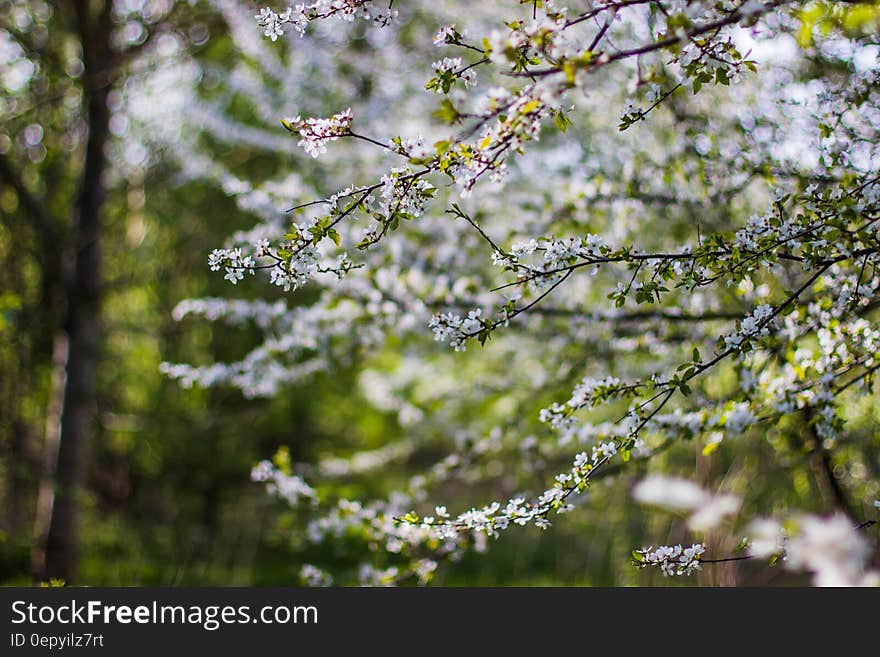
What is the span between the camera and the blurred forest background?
3.93 m

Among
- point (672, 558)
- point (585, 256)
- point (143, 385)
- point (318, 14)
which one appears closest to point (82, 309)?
point (143, 385)

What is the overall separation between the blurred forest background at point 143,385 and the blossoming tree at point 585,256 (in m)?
0.31

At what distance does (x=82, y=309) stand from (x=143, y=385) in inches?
108

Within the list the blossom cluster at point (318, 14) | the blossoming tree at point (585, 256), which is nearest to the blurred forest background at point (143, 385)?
the blossoming tree at point (585, 256)

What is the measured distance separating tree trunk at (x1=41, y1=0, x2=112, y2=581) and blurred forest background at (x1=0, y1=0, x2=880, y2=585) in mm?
11

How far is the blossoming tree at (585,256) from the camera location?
1.56 meters

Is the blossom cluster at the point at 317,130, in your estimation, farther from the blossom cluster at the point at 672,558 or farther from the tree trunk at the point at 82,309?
the tree trunk at the point at 82,309

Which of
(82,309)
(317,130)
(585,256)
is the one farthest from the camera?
(82,309)

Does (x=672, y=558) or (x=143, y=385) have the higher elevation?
(x=143, y=385)

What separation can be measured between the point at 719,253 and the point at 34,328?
15.5 ft

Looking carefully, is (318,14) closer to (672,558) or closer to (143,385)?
(672,558)

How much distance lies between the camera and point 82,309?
397 cm

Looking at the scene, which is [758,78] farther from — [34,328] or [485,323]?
[34,328]

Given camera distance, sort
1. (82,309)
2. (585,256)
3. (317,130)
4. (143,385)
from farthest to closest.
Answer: (143,385) < (82,309) < (585,256) < (317,130)
